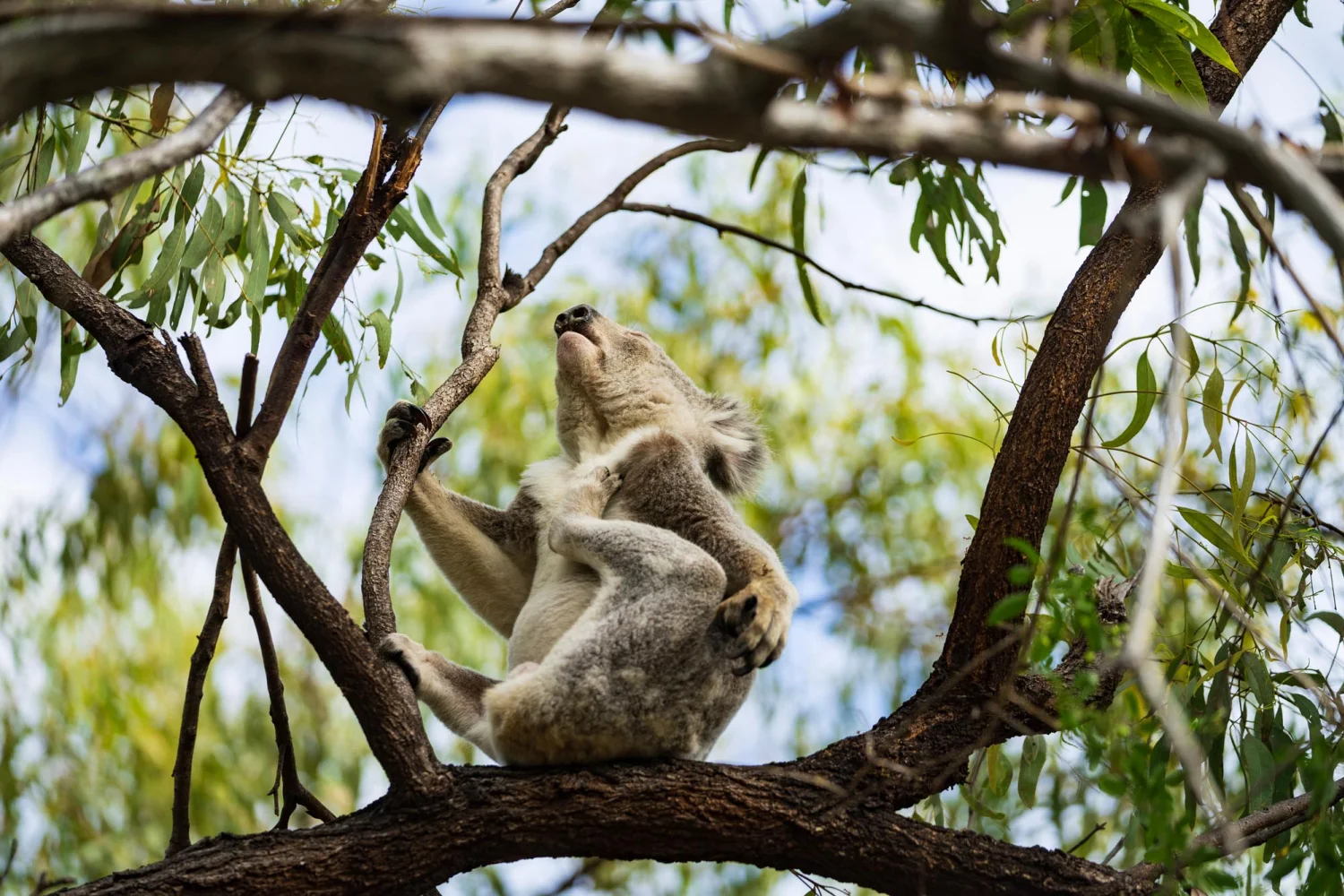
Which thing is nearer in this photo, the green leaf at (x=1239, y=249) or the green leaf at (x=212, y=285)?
the green leaf at (x=212, y=285)

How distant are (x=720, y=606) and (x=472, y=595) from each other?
0.96 metres

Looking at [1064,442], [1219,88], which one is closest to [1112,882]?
[1064,442]

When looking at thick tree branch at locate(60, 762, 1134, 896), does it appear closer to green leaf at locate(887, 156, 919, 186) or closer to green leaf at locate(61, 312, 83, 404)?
green leaf at locate(61, 312, 83, 404)

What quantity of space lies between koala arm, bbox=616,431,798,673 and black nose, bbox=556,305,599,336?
57cm

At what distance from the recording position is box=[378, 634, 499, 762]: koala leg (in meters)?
2.83

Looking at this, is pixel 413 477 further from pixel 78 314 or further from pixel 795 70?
pixel 795 70

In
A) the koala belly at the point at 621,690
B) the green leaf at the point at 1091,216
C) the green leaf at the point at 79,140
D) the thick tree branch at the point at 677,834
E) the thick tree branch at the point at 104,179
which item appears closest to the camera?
the thick tree branch at the point at 104,179

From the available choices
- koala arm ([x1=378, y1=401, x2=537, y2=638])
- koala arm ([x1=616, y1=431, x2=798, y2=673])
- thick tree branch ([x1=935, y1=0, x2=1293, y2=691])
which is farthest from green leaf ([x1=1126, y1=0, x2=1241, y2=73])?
koala arm ([x1=378, y1=401, x2=537, y2=638])

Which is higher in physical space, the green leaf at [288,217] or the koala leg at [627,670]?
the green leaf at [288,217]

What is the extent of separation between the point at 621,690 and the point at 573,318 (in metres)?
1.47

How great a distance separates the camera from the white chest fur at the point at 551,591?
3.03 m

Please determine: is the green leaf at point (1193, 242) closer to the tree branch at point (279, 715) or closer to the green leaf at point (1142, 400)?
the green leaf at point (1142, 400)

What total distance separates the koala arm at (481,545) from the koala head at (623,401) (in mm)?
300

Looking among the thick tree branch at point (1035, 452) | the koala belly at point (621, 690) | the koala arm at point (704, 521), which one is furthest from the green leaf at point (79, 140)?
the thick tree branch at point (1035, 452)
